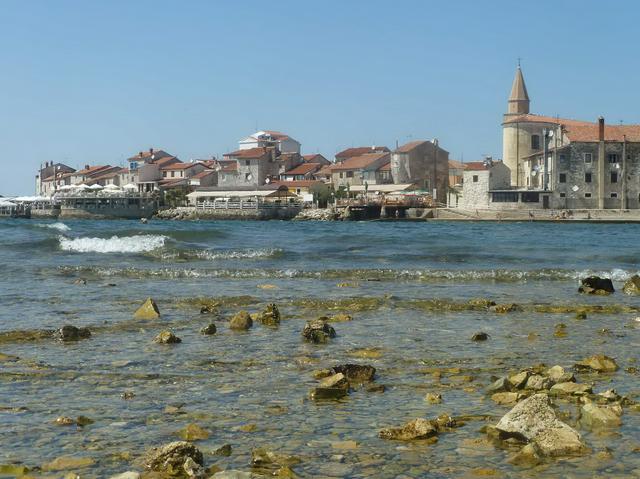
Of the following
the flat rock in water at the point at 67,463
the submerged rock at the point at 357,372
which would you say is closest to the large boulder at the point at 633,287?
the submerged rock at the point at 357,372

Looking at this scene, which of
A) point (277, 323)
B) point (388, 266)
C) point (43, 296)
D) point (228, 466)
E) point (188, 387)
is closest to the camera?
point (228, 466)

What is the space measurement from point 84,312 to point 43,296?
125 inches

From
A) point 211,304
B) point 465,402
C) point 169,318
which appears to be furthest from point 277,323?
point 465,402

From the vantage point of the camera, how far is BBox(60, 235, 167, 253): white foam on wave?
1359 inches

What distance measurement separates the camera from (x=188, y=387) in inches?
360

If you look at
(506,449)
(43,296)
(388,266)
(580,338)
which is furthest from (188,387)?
(388,266)

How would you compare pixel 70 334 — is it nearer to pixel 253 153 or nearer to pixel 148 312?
pixel 148 312

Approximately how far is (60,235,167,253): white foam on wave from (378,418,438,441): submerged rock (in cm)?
2744

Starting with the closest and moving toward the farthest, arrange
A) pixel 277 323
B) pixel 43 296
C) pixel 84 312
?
pixel 277 323, pixel 84 312, pixel 43 296

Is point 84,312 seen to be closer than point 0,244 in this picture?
Yes

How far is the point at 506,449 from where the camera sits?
6.97m

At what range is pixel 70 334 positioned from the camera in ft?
40.6

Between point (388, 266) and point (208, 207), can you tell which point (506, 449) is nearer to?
→ point (388, 266)

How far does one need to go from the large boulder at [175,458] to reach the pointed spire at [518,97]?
107320 millimetres
